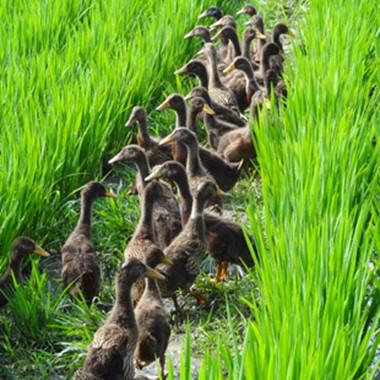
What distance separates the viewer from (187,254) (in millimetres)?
4559

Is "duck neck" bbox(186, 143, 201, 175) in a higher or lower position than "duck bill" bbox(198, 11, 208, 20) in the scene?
higher

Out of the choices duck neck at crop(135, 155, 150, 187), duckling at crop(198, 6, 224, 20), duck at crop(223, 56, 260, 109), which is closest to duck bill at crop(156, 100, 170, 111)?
duck neck at crop(135, 155, 150, 187)

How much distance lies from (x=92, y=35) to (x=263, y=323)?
3.68m

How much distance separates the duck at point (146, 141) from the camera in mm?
5734

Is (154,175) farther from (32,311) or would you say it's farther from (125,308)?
(125,308)

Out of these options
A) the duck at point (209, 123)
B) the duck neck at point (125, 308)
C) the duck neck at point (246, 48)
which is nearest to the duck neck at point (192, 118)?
the duck at point (209, 123)

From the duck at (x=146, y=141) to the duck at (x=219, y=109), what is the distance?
394 mm

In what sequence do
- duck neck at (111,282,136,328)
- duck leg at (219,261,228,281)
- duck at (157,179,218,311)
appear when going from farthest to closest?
duck leg at (219,261,228,281) → duck at (157,179,218,311) → duck neck at (111,282,136,328)

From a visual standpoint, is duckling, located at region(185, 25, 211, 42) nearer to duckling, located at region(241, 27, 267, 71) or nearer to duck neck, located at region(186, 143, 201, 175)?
duckling, located at region(241, 27, 267, 71)

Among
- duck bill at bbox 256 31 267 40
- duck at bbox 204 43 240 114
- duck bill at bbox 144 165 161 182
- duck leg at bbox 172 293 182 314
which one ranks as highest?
duck bill at bbox 144 165 161 182

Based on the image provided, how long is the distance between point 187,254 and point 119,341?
2.62 feet

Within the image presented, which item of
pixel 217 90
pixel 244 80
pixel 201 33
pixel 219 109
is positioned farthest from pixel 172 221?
pixel 201 33

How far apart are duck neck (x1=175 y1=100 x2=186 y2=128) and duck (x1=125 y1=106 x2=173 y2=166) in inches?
7.9

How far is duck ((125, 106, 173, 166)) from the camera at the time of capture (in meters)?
5.73
